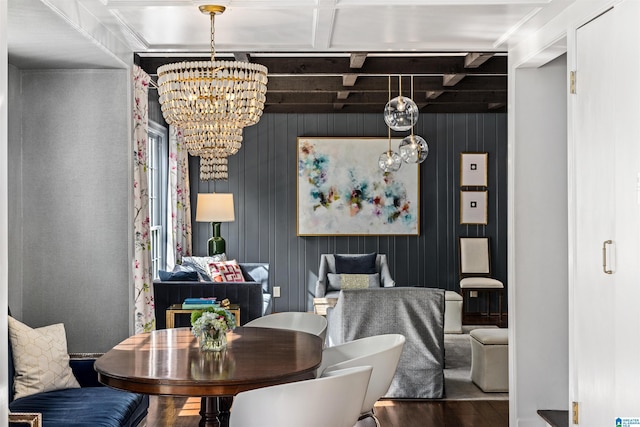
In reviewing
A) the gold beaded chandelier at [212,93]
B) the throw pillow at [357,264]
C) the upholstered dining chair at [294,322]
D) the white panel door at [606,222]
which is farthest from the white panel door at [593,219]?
the throw pillow at [357,264]

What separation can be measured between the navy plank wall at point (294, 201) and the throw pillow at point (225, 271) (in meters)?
1.03

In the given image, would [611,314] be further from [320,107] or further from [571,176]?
[320,107]

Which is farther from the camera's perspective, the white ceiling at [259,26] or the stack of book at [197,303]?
the stack of book at [197,303]

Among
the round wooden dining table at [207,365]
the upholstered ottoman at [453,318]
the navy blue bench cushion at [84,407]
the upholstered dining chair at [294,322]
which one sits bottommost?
the upholstered ottoman at [453,318]

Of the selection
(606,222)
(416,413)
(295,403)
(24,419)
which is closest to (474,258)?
(416,413)

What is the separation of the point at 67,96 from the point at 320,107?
4850 millimetres

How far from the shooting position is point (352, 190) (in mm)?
9414

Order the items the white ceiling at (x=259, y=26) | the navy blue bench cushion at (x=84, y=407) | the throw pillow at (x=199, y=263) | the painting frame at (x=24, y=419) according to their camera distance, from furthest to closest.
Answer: the throw pillow at (x=199, y=263) → the white ceiling at (x=259, y=26) → the navy blue bench cushion at (x=84, y=407) → the painting frame at (x=24, y=419)

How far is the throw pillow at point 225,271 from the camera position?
26.7ft

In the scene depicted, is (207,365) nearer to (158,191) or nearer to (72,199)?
(72,199)

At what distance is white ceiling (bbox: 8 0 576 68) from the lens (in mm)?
3654

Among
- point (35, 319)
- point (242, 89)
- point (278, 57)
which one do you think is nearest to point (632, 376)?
point (242, 89)

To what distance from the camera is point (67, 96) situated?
4.59 m

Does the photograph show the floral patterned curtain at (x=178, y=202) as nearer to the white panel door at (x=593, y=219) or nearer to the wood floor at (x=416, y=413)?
the wood floor at (x=416, y=413)
